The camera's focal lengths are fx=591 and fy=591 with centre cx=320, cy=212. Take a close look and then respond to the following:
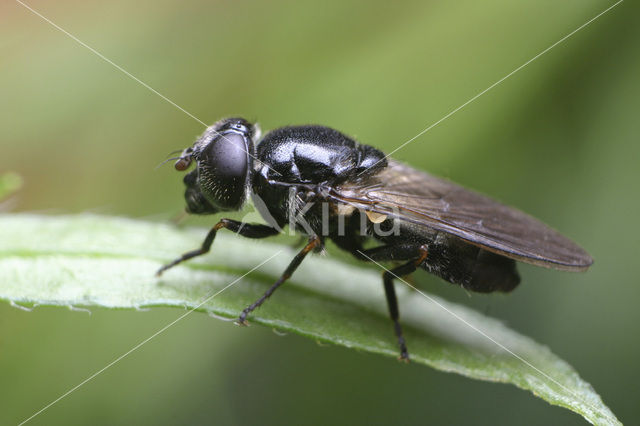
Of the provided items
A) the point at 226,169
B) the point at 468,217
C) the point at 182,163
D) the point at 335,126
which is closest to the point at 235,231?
the point at 226,169

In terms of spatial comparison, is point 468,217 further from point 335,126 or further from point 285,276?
point 335,126

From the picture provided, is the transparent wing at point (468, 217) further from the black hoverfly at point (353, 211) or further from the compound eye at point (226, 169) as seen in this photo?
the compound eye at point (226, 169)

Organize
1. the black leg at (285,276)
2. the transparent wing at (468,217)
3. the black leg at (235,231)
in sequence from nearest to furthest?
the black leg at (285,276), the transparent wing at (468,217), the black leg at (235,231)

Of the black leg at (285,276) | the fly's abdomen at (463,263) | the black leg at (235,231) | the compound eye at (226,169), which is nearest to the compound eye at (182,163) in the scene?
the compound eye at (226,169)

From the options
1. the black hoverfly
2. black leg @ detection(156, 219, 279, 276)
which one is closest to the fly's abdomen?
the black hoverfly

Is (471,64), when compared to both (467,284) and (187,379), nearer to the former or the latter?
(467,284)

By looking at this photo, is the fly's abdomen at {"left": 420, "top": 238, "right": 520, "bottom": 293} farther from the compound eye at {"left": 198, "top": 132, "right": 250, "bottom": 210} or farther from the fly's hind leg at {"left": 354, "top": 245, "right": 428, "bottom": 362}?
the compound eye at {"left": 198, "top": 132, "right": 250, "bottom": 210}

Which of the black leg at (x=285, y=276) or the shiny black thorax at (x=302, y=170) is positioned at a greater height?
the shiny black thorax at (x=302, y=170)
